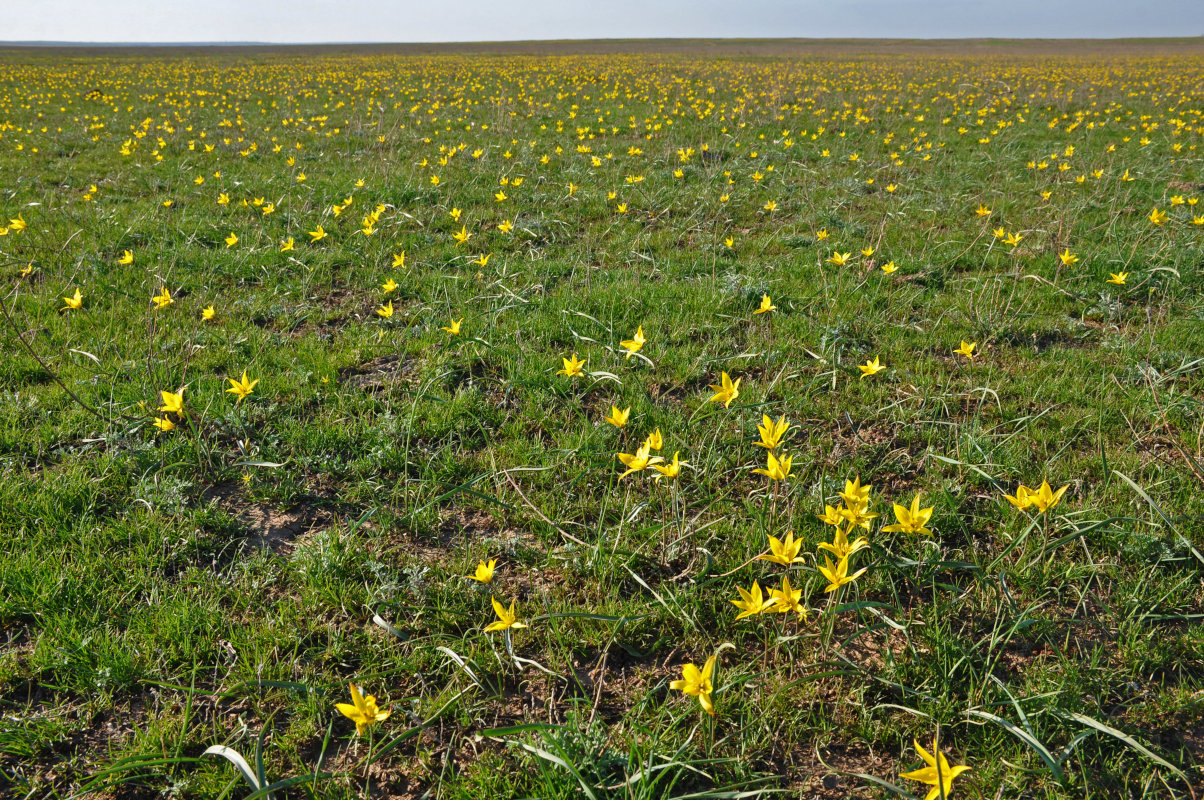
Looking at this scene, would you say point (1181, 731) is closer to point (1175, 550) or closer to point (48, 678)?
point (1175, 550)

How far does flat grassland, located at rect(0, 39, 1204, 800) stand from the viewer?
6.23 ft

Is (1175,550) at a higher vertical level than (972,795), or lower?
higher

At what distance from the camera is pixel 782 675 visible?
212 cm

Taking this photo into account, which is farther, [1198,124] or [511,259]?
[1198,124]

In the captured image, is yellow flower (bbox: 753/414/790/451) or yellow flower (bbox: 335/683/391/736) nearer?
yellow flower (bbox: 335/683/391/736)

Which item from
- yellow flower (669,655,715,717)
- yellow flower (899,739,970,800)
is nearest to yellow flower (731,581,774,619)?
yellow flower (669,655,715,717)

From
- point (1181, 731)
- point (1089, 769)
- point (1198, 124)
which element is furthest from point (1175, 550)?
point (1198, 124)

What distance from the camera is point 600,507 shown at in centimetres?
288

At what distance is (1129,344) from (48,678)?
563cm

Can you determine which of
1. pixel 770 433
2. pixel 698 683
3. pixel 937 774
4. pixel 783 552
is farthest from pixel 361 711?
pixel 770 433

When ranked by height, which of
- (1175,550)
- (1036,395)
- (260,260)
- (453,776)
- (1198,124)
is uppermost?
(1198,124)

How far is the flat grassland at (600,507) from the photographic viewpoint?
1900 mm

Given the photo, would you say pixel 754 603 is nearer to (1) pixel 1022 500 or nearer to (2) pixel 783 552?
(2) pixel 783 552

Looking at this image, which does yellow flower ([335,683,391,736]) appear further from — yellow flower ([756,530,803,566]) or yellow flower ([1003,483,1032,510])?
yellow flower ([1003,483,1032,510])
